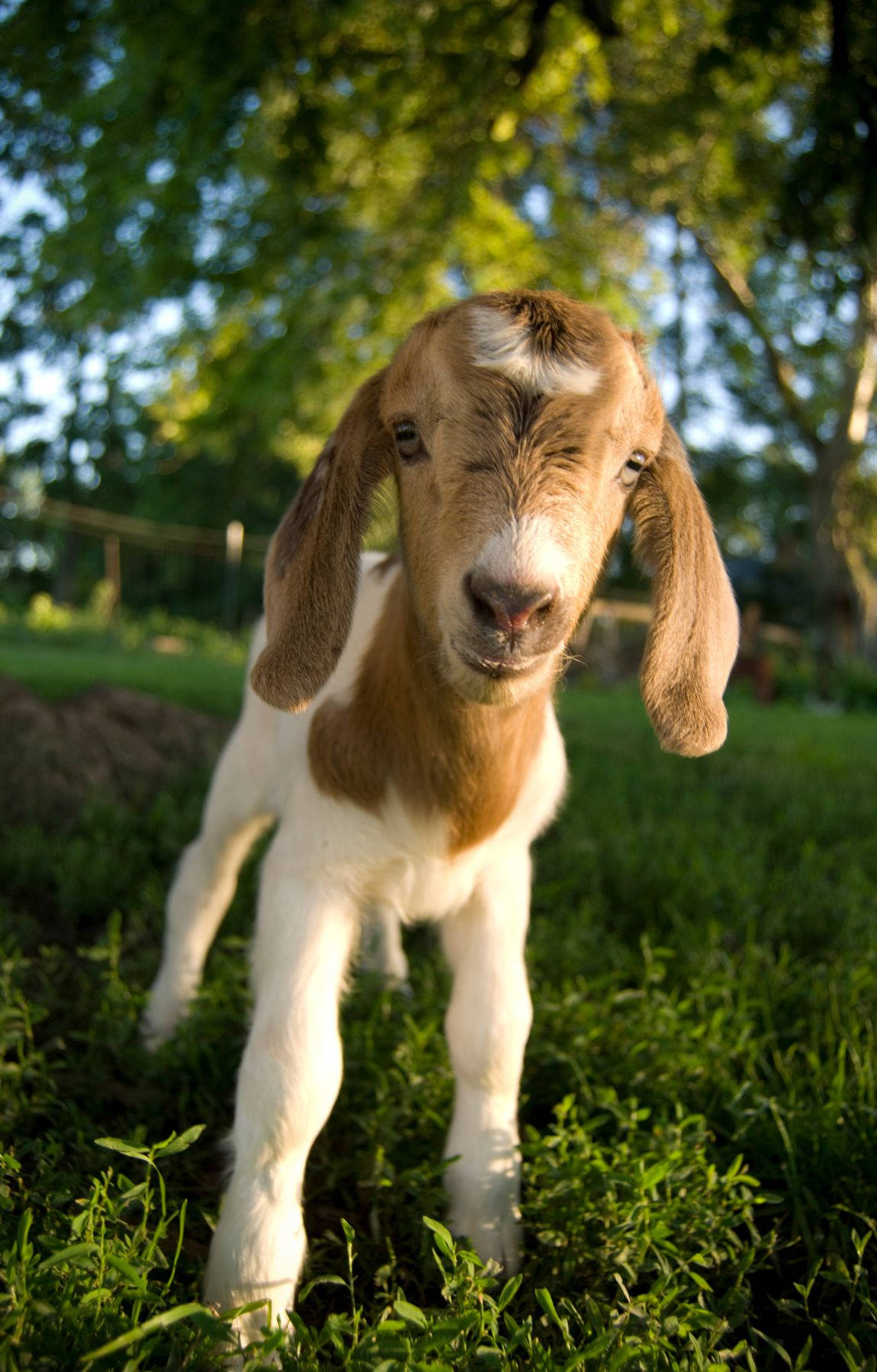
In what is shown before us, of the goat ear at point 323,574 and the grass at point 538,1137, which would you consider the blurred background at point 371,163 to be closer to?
the goat ear at point 323,574

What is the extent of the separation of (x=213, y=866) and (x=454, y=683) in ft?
5.02

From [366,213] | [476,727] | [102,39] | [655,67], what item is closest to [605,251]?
[655,67]

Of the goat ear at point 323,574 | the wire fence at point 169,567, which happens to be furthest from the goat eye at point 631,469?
the wire fence at point 169,567

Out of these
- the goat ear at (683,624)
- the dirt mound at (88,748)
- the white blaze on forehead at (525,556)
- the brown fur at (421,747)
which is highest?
the white blaze on forehead at (525,556)

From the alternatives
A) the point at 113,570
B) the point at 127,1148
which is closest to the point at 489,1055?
the point at 127,1148

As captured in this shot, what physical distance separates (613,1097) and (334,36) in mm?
5863

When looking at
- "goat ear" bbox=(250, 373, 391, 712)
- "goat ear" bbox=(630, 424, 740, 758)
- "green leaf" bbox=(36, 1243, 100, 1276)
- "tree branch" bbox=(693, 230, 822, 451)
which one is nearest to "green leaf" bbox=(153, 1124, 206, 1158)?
"green leaf" bbox=(36, 1243, 100, 1276)

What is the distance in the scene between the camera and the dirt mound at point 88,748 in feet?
14.6

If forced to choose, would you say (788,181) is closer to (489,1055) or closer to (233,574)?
(489,1055)

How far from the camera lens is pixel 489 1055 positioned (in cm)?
224

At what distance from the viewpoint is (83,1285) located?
158cm

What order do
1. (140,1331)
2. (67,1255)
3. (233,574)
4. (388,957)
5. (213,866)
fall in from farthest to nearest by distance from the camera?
1. (233,574)
2. (388,957)
3. (213,866)
4. (67,1255)
5. (140,1331)

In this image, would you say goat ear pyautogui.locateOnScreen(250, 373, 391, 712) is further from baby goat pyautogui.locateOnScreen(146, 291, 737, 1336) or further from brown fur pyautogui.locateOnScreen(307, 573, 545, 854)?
brown fur pyautogui.locateOnScreen(307, 573, 545, 854)

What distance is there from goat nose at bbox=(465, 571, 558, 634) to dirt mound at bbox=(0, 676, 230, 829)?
3221 mm
